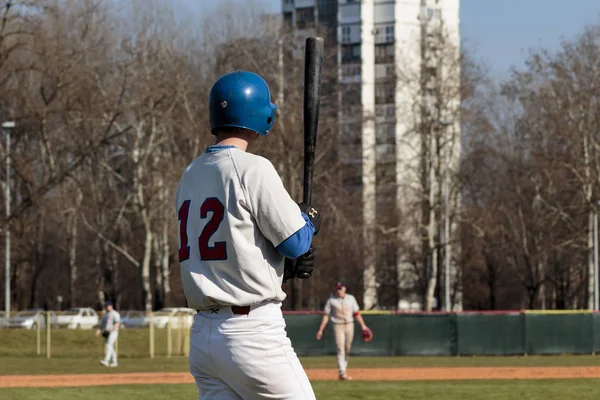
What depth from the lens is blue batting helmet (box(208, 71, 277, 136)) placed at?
5023mm

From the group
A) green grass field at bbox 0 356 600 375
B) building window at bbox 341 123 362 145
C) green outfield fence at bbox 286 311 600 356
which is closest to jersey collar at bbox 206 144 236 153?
green grass field at bbox 0 356 600 375

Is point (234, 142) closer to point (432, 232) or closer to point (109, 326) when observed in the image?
point (109, 326)

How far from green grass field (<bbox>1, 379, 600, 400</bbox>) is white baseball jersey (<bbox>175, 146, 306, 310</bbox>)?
42.1 ft

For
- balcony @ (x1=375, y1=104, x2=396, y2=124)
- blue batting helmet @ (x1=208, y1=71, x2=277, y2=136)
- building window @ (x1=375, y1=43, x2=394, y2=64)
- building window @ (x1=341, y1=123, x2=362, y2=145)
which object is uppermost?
building window @ (x1=375, y1=43, x2=394, y2=64)

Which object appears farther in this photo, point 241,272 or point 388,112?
point 388,112

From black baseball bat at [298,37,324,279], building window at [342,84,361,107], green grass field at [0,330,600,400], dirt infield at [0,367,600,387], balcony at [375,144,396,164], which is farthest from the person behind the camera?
balcony at [375,144,396,164]

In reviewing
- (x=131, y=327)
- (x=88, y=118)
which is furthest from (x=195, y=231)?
(x=131, y=327)

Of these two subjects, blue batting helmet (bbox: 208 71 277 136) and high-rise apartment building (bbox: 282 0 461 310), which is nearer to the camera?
blue batting helmet (bbox: 208 71 277 136)

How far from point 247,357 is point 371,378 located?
19467 mm

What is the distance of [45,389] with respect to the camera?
66.6ft

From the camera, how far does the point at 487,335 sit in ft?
118

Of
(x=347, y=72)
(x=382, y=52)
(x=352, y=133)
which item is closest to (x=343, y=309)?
(x=352, y=133)

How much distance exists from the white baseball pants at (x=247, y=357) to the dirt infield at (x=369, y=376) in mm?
17724

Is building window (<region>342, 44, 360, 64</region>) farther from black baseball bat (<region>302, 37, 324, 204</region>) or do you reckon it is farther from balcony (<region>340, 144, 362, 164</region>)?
black baseball bat (<region>302, 37, 324, 204</region>)
